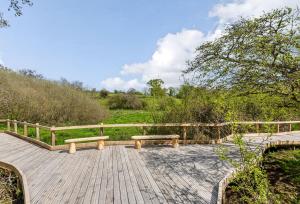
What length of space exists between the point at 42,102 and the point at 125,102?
1981cm

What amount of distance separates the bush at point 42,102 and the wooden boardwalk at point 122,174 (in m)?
11.3

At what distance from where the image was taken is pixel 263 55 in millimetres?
6637

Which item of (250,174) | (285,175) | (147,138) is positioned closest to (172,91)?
(147,138)

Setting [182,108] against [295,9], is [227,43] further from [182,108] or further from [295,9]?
[182,108]

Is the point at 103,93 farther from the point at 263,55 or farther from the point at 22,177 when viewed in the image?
the point at 263,55

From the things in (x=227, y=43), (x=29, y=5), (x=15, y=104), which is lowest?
(x=15, y=104)

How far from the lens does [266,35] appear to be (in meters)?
6.63

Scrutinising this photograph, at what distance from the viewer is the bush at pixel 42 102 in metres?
20.7

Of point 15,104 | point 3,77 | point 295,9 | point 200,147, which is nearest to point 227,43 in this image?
point 295,9

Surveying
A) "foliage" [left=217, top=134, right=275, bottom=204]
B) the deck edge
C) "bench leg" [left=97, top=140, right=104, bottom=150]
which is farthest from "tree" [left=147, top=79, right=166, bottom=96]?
"foliage" [left=217, top=134, right=275, bottom=204]

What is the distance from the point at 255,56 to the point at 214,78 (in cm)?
153

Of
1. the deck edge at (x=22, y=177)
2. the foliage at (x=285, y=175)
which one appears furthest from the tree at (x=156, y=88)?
the deck edge at (x=22, y=177)

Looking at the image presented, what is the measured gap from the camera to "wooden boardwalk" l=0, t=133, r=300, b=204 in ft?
17.4

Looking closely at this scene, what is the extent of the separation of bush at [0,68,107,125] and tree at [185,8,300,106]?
18.0m
